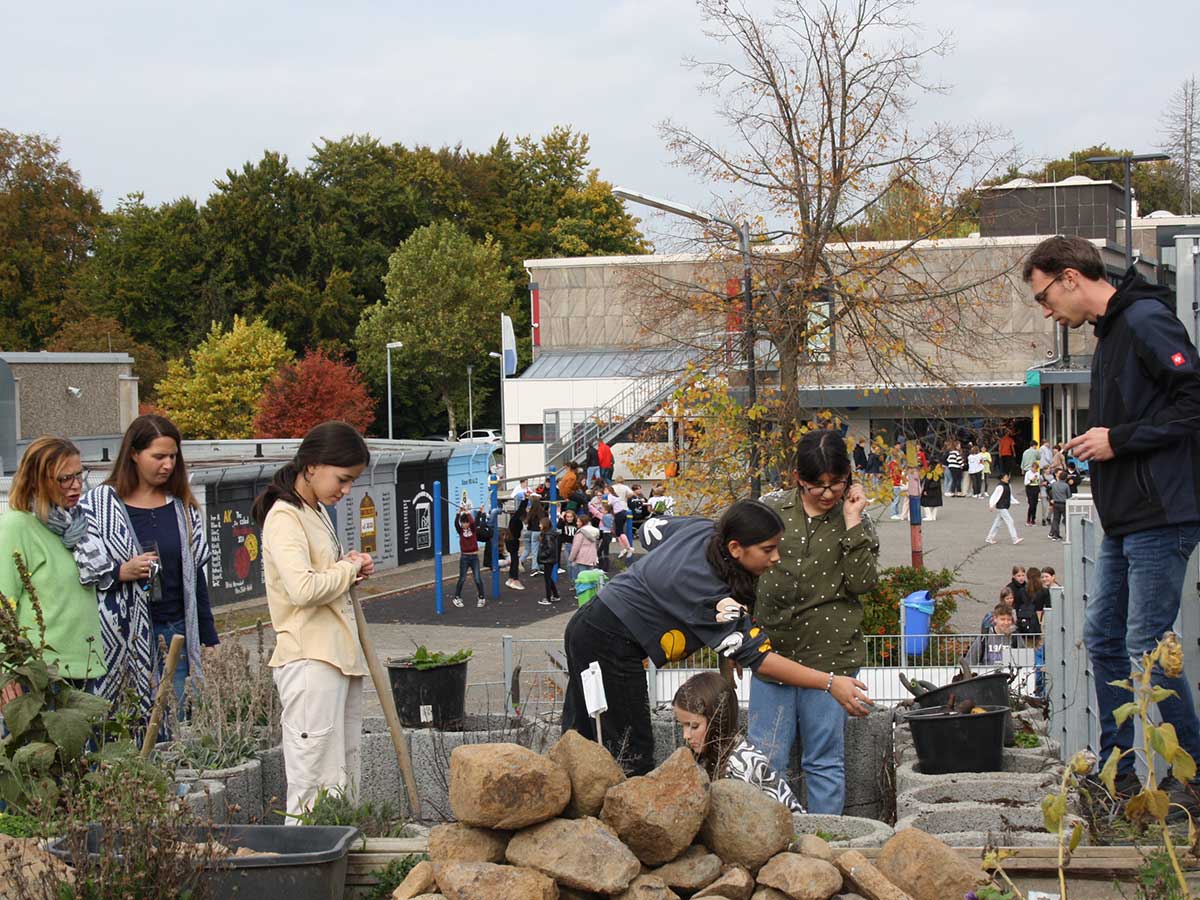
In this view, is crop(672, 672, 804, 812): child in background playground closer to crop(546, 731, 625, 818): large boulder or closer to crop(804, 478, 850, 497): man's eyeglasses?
crop(804, 478, 850, 497): man's eyeglasses

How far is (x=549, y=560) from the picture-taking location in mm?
24281

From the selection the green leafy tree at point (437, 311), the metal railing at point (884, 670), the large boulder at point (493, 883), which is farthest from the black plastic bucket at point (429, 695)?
the green leafy tree at point (437, 311)

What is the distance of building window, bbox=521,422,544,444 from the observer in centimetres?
5039

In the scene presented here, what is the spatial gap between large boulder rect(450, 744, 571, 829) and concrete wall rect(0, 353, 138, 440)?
96.2ft

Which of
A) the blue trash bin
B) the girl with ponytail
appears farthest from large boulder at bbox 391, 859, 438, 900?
the blue trash bin

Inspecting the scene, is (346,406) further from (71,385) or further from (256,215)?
(71,385)

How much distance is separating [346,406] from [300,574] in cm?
4917

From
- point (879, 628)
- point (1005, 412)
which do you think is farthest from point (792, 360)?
point (1005, 412)

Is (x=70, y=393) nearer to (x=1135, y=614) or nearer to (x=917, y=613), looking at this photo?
(x=917, y=613)

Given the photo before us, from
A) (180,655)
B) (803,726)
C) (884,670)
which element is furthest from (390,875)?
(884,670)

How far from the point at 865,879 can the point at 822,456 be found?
7.03 feet

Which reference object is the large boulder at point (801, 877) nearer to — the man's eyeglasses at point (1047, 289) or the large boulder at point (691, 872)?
the large boulder at point (691, 872)

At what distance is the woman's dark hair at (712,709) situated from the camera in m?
5.67

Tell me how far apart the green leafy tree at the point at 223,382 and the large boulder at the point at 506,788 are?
52782 mm
